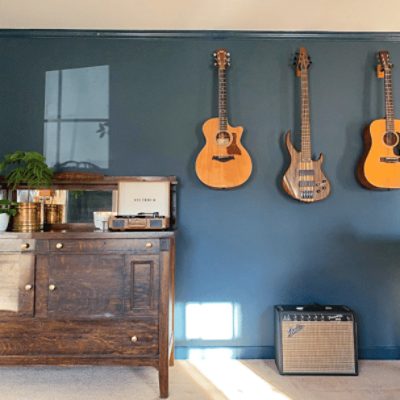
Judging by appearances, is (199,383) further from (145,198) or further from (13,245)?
(13,245)

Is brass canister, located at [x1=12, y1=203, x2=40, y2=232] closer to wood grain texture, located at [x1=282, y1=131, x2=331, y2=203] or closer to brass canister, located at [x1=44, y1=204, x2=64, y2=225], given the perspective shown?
brass canister, located at [x1=44, y1=204, x2=64, y2=225]

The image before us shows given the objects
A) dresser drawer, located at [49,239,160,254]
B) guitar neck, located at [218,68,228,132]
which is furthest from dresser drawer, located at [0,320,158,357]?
guitar neck, located at [218,68,228,132]

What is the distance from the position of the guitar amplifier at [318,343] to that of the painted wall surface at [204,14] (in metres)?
2.09

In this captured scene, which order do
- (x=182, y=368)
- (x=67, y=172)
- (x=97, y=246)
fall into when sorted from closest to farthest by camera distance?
(x=97, y=246), (x=182, y=368), (x=67, y=172)

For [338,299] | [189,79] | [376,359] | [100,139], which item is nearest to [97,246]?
[100,139]

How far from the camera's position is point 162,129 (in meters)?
2.44

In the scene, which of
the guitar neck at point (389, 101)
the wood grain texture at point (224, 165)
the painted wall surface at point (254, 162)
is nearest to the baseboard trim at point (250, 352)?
the painted wall surface at point (254, 162)

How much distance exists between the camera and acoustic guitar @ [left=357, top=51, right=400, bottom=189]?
2232mm

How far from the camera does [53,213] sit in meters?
2.33

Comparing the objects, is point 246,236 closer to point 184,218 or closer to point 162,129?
point 184,218

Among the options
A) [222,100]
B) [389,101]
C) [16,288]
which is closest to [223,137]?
[222,100]

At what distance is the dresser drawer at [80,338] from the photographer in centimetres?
179

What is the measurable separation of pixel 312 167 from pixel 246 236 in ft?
2.29

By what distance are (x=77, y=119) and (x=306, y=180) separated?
1.79 metres
